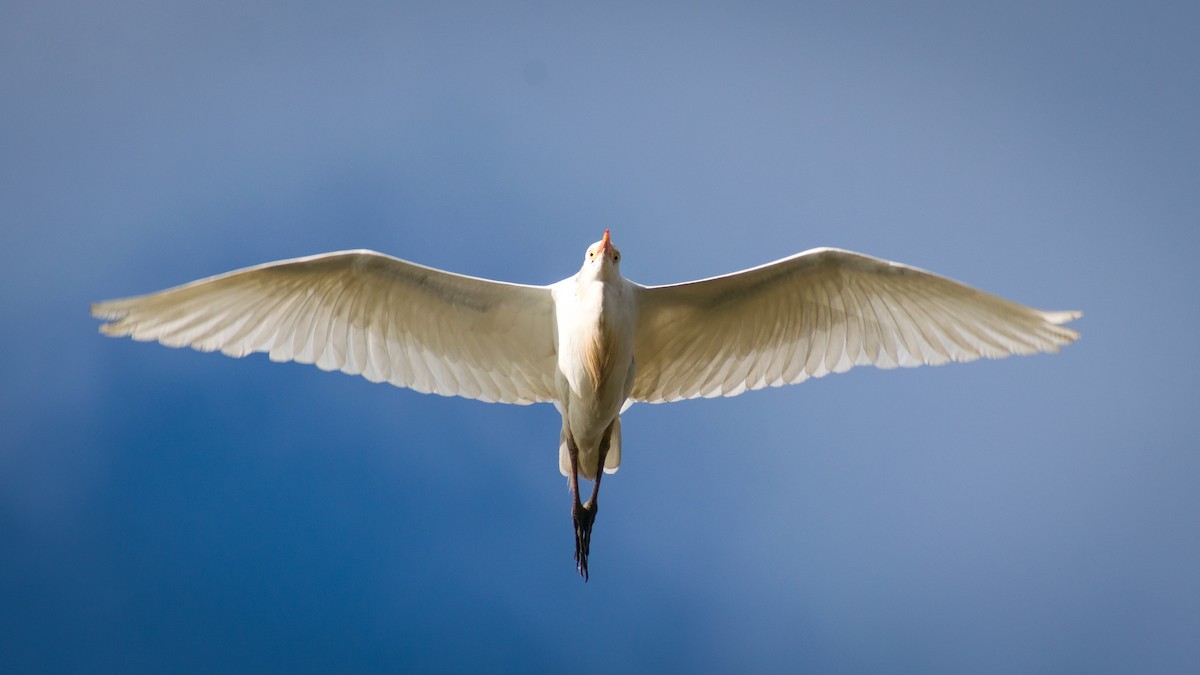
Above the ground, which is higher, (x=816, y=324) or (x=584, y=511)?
(x=816, y=324)

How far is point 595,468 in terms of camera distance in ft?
38.5

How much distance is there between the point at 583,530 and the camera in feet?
39.0

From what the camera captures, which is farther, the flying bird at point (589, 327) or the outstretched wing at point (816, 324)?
the outstretched wing at point (816, 324)

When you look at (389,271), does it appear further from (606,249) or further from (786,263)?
(786,263)

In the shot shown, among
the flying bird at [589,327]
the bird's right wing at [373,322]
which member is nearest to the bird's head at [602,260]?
the flying bird at [589,327]

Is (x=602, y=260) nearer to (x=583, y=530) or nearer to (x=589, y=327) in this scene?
(x=589, y=327)

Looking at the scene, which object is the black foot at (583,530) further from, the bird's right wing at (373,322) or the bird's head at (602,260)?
the bird's head at (602,260)

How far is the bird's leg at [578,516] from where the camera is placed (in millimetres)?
11578

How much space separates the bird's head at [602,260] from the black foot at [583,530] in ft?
8.22

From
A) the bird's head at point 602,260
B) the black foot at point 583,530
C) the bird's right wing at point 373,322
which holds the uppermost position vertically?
the bird's head at point 602,260

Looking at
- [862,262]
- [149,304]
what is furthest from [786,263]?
[149,304]

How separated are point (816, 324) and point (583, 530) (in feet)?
9.95

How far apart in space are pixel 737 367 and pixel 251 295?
461 cm

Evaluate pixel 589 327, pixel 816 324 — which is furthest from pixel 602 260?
pixel 816 324
